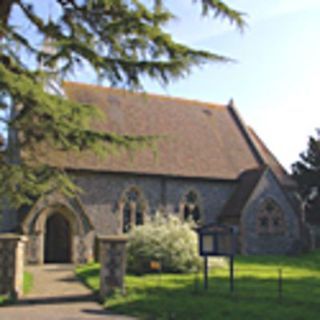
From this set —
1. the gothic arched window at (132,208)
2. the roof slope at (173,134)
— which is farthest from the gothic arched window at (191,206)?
the gothic arched window at (132,208)

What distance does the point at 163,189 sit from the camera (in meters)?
25.8

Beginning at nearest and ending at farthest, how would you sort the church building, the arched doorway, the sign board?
the sign board < the church building < the arched doorway

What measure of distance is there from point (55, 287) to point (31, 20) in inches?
317

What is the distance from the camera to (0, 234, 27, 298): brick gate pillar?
13.1 meters

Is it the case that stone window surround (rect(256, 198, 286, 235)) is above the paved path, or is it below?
above

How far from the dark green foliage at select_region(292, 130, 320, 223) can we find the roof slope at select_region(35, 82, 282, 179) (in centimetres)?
1473

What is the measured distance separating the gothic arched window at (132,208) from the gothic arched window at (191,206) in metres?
2.42

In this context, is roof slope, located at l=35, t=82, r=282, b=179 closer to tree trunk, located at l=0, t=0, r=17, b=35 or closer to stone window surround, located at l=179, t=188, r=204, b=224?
stone window surround, located at l=179, t=188, r=204, b=224

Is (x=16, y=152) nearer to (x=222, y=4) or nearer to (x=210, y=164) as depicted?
(x=222, y=4)

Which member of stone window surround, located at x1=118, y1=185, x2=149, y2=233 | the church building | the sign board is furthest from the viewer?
stone window surround, located at x1=118, y1=185, x2=149, y2=233

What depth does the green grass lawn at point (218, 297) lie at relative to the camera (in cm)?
1048

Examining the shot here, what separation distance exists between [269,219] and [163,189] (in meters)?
6.08

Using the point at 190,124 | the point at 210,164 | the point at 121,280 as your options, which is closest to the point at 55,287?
the point at 121,280

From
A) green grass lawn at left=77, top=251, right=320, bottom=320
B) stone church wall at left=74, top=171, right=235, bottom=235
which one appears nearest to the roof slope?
stone church wall at left=74, top=171, right=235, bottom=235
